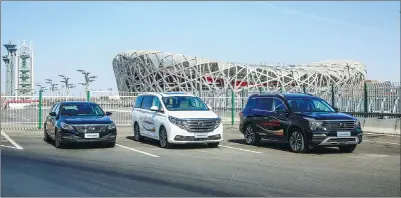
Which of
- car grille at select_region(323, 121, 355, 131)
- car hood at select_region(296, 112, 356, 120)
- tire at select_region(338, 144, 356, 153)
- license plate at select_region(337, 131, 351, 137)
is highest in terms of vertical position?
car hood at select_region(296, 112, 356, 120)

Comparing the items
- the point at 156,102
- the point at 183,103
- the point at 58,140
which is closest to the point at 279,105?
the point at 183,103

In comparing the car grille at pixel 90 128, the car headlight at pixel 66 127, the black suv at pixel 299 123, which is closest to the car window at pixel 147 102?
the car grille at pixel 90 128

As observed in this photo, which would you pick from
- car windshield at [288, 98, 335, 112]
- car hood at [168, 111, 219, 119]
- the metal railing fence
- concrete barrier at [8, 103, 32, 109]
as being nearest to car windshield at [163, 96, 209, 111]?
car hood at [168, 111, 219, 119]

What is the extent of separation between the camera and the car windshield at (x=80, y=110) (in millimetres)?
13289

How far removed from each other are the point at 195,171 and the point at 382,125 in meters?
12.5

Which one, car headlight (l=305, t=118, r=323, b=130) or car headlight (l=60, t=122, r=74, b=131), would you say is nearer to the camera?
car headlight (l=305, t=118, r=323, b=130)

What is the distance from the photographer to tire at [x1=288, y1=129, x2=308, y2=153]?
11773mm

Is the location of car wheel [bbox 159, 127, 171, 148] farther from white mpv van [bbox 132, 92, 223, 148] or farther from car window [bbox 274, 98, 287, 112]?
car window [bbox 274, 98, 287, 112]

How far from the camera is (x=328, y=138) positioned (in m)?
11.5

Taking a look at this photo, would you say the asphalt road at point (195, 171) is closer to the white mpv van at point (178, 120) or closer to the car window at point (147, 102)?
the white mpv van at point (178, 120)

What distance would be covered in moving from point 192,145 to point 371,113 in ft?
31.4

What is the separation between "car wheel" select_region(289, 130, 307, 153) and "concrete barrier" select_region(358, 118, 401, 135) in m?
7.50

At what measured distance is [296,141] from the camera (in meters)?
12.1

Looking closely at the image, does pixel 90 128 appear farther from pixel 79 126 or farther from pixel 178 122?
pixel 178 122
